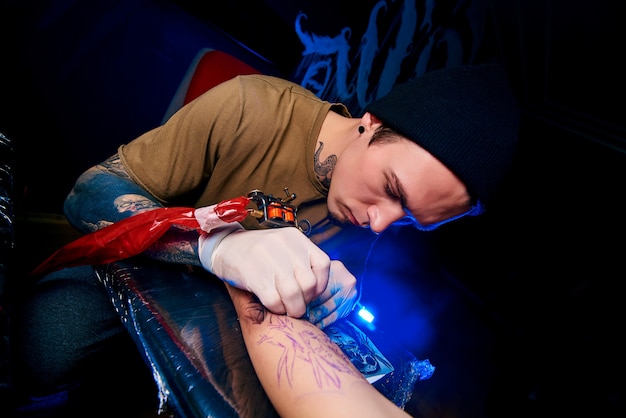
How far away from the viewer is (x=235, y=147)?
4.21ft

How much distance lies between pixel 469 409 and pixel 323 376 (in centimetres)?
283

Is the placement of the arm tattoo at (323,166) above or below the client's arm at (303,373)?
above

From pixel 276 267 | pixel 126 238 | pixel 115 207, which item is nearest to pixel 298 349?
pixel 276 267

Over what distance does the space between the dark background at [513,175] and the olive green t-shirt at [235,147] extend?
452 mm

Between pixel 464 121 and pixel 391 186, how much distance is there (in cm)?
34

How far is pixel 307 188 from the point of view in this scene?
139 cm

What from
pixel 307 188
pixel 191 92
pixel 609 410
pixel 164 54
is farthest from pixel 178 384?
pixel 609 410

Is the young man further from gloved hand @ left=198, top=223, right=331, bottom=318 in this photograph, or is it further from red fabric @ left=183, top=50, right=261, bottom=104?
red fabric @ left=183, top=50, right=261, bottom=104

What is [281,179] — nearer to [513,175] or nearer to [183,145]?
[183,145]

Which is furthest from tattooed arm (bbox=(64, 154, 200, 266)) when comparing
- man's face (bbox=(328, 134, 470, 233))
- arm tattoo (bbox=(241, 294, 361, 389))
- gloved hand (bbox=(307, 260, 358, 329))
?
man's face (bbox=(328, 134, 470, 233))

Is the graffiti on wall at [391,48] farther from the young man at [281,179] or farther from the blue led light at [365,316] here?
the blue led light at [365,316]

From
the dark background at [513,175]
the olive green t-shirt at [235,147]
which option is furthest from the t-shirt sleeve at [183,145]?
the dark background at [513,175]

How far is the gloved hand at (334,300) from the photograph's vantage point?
905 millimetres

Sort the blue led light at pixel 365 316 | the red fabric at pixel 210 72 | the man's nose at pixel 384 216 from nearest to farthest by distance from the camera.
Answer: the man's nose at pixel 384 216 < the blue led light at pixel 365 316 < the red fabric at pixel 210 72
